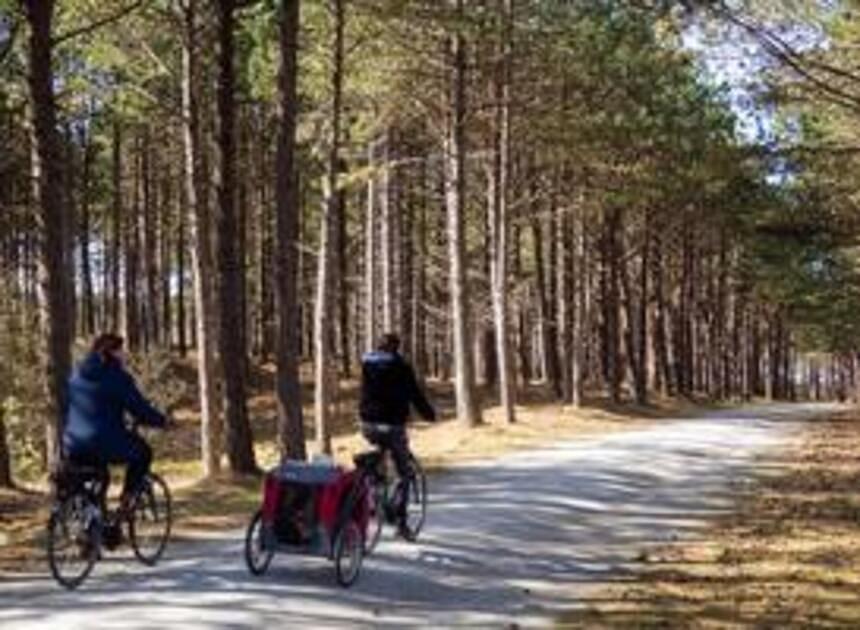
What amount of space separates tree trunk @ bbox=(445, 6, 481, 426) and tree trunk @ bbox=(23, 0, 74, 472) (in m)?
→ 14.2

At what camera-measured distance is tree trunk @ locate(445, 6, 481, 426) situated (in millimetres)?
30047

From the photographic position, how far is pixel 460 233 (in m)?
30.5

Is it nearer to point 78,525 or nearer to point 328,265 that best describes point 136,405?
point 78,525

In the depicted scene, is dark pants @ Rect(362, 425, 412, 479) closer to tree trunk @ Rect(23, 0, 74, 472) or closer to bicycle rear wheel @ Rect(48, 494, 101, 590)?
bicycle rear wheel @ Rect(48, 494, 101, 590)

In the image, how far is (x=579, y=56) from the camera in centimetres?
3297

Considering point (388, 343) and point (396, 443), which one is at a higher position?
point (388, 343)

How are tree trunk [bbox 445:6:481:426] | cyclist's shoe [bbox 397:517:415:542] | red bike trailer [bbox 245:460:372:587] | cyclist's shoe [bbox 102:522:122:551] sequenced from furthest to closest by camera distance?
tree trunk [bbox 445:6:481:426]
cyclist's shoe [bbox 397:517:415:542]
cyclist's shoe [bbox 102:522:122:551]
red bike trailer [bbox 245:460:372:587]

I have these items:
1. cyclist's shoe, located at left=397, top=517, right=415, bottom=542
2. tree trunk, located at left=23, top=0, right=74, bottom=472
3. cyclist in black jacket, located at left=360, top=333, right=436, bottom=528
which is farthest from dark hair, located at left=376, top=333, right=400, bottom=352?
tree trunk, located at left=23, top=0, right=74, bottom=472

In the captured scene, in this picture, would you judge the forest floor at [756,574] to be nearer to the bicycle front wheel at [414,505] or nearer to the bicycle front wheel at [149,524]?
the bicycle front wheel at [414,505]

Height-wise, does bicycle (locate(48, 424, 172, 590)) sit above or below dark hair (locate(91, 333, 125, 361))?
below

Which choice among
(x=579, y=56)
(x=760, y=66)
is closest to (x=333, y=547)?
(x=760, y=66)

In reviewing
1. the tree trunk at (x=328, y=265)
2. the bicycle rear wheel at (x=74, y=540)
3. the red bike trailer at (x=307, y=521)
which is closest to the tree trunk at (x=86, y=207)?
the tree trunk at (x=328, y=265)

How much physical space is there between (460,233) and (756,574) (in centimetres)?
1714

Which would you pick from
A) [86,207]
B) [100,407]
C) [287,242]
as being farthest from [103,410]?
[86,207]
